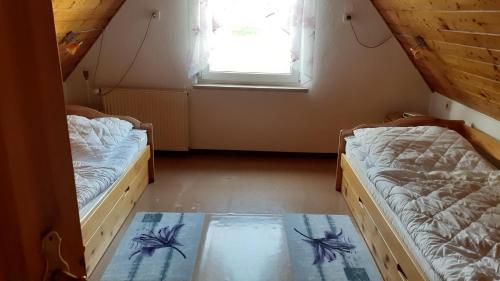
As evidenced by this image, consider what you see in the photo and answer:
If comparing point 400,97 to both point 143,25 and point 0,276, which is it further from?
point 0,276

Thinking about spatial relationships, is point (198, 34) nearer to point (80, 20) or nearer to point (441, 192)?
point (80, 20)

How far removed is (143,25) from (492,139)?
288 centimetres

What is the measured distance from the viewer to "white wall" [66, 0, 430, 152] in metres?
3.48

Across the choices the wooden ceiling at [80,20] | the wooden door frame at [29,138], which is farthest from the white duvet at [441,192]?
A: the wooden ceiling at [80,20]

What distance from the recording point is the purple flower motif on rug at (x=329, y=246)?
7.52 feet

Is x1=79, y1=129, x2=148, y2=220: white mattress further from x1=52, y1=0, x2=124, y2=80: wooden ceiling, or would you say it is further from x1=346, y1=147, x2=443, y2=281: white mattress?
x1=346, y1=147, x2=443, y2=281: white mattress

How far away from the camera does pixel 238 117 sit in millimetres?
3760

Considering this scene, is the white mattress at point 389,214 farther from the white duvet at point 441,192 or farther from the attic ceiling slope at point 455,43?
the attic ceiling slope at point 455,43

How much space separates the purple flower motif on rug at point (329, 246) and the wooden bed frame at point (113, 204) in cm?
114

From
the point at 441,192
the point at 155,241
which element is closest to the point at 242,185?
the point at 155,241

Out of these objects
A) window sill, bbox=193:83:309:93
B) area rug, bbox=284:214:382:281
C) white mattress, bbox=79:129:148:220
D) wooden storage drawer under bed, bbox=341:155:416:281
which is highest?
window sill, bbox=193:83:309:93

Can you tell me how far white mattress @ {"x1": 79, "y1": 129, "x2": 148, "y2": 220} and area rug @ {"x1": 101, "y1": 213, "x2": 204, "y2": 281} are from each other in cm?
35

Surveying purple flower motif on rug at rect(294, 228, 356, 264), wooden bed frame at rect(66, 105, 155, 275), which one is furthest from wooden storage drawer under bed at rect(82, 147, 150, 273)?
purple flower motif on rug at rect(294, 228, 356, 264)

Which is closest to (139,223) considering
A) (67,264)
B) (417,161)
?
(417,161)
